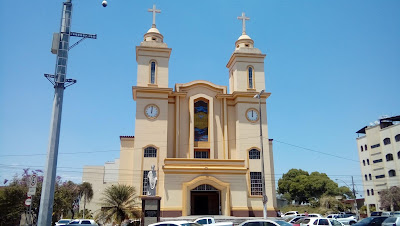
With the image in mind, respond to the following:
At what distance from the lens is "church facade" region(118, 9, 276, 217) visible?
33125 millimetres

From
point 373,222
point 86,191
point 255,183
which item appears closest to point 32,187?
point 373,222

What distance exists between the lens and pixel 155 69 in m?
38.4

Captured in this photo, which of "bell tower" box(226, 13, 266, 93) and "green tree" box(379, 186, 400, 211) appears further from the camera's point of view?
"green tree" box(379, 186, 400, 211)

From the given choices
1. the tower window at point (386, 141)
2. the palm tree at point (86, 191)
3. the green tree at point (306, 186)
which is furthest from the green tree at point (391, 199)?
the palm tree at point (86, 191)

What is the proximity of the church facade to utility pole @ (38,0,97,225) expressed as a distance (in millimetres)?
17367

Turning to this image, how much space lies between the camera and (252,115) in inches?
1511

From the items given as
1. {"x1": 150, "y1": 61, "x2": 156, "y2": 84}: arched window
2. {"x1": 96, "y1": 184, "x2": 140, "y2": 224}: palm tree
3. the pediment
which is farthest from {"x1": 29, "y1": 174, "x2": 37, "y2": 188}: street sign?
the pediment

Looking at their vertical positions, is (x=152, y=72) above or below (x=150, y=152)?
above

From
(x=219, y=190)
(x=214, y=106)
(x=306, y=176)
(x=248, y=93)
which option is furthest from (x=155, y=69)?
(x=306, y=176)

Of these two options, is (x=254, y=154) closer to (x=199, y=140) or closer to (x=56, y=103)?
(x=199, y=140)

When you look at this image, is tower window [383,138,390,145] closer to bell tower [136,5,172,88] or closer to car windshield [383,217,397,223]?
bell tower [136,5,172,88]

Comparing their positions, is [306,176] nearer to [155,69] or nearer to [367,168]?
[367,168]

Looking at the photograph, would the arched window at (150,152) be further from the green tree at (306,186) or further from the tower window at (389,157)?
the tower window at (389,157)

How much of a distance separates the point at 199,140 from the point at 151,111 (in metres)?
6.05
